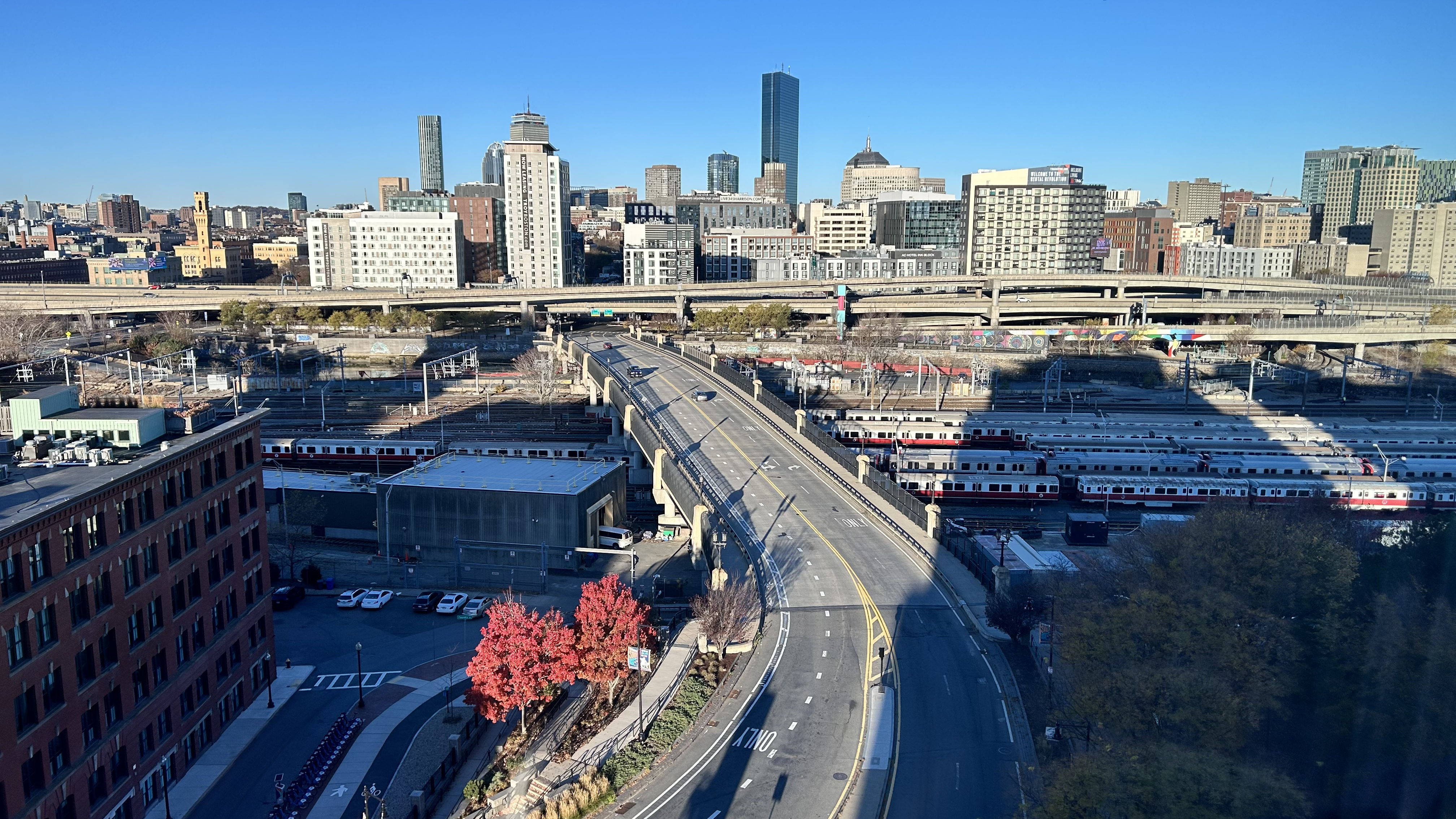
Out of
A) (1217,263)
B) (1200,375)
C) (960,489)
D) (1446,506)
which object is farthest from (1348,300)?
(960,489)

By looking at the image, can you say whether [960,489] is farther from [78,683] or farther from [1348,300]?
[1348,300]

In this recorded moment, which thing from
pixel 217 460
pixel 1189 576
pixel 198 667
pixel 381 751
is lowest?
pixel 381 751

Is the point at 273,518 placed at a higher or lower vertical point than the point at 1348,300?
lower

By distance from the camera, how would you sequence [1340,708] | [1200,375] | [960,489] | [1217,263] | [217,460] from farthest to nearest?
[1217,263] → [1200,375] → [960,489] → [217,460] → [1340,708]

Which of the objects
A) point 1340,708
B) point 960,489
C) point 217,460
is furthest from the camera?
point 960,489

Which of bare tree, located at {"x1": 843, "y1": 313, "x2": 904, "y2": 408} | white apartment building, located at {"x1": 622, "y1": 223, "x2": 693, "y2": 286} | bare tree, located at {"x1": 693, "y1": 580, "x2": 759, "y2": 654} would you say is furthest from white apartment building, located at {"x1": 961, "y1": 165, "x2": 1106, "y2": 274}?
bare tree, located at {"x1": 693, "y1": 580, "x2": 759, "y2": 654}

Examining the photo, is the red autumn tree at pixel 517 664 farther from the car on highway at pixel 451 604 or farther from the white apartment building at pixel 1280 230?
the white apartment building at pixel 1280 230

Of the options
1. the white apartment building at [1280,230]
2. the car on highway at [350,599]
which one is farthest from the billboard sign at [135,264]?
the white apartment building at [1280,230]

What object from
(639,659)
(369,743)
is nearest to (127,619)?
(369,743)
